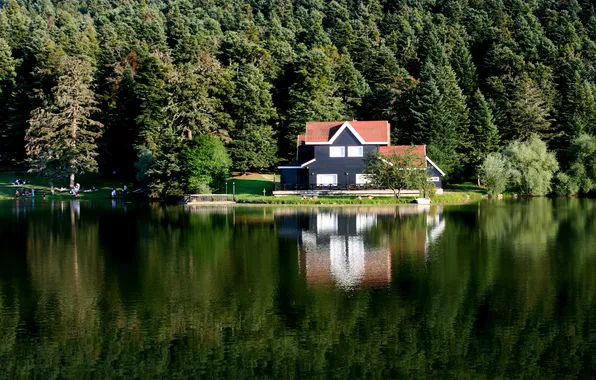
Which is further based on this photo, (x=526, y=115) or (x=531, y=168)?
(x=526, y=115)

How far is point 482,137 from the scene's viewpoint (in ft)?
252

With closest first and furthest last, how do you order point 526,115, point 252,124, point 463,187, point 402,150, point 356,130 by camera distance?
point 402,150
point 356,130
point 463,187
point 252,124
point 526,115

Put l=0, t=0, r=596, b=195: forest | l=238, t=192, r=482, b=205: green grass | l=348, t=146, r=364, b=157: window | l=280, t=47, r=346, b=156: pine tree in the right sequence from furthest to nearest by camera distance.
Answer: l=280, t=47, r=346, b=156: pine tree
l=0, t=0, r=596, b=195: forest
l=348, t=146, r=364, b=157: window
l=238, t=192, r=482, b=205: green grass

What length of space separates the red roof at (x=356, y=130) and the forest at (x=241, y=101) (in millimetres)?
7231

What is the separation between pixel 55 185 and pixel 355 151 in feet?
111

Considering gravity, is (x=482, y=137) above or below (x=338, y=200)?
above

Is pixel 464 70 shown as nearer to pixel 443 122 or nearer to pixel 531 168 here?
pixel 443 122

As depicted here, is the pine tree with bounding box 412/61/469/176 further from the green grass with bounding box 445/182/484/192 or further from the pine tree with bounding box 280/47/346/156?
the pine tree with bounding box 280/47/346/156

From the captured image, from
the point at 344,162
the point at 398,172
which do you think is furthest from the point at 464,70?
the point at 398,172

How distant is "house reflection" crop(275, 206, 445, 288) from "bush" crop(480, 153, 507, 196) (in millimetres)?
14845

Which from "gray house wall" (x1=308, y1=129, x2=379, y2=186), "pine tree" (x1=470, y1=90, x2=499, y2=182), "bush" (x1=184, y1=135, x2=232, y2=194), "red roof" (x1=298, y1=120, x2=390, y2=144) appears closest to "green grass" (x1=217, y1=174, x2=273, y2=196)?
"bush" (x1=184, y1=135, x2=232, y2=194)

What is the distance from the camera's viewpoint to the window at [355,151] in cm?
6581

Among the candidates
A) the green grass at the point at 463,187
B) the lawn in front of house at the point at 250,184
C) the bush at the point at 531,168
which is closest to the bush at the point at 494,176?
the bush at the point at 531,168

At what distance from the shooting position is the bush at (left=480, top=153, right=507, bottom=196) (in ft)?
218
